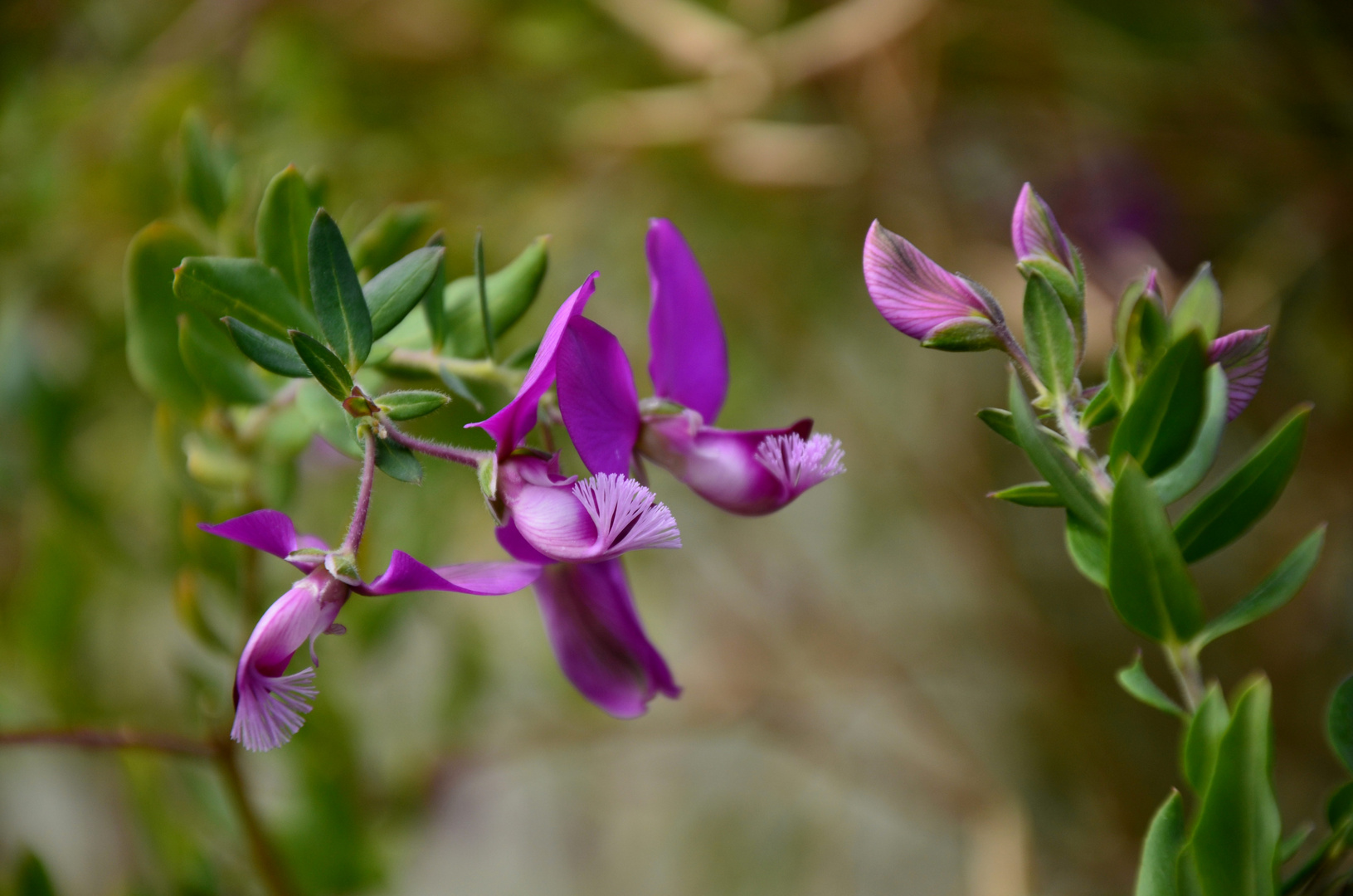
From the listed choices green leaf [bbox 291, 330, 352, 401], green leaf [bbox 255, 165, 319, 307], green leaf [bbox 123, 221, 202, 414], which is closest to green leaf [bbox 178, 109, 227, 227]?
green leaf [bbox 123, 221, 202, 414]

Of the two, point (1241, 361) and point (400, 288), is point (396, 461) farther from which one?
point (1241, 361)

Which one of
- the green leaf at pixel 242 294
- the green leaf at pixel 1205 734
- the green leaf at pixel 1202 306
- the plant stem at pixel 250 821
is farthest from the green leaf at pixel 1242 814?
the plant stem at pixel 250 821

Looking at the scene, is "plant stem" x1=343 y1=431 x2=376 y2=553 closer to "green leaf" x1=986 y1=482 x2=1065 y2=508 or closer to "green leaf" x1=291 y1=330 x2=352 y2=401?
"green leaf" x1=291 y1=330 x2=352 y2=401

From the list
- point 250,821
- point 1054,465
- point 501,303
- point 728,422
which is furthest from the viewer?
point 728,422

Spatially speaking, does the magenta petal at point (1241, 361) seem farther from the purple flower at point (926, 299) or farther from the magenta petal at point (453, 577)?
the magenta petal at point (453, 577)

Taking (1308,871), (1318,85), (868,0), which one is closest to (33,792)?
(868,0)

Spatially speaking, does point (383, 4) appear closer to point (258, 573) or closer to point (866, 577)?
point (258, 573)

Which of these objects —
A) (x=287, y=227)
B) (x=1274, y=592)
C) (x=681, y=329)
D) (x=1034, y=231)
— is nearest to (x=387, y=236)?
(x=287, y=227)

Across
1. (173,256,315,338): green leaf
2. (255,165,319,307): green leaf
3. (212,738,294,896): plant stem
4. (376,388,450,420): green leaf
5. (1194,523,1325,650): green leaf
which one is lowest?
(212,738,294,896): plant stem
